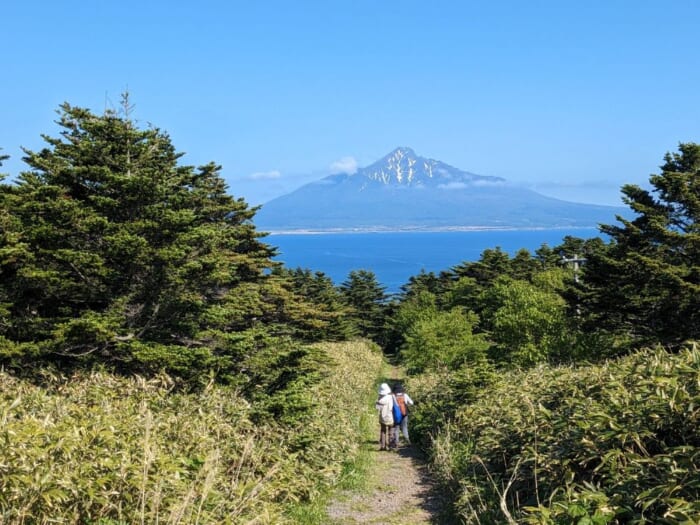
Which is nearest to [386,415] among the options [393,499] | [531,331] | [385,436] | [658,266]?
[385,436]

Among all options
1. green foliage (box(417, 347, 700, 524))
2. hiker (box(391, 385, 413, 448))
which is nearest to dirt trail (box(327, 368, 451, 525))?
green foliage (box(417, 347, 700, 524))

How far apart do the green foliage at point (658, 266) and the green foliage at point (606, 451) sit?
514 inches

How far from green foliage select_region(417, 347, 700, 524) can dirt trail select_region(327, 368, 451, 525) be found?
30.8 inches

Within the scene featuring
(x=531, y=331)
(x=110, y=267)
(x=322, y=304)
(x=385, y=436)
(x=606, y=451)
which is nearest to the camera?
(x=606, y=451)

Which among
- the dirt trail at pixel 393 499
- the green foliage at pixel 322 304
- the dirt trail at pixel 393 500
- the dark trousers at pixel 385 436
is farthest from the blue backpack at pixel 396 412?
the green foliage at pixel 322 304

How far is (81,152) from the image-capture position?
491 inches

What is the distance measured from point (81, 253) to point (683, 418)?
1044 centimetres

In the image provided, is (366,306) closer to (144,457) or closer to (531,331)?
(531,331)

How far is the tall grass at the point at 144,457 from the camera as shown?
3430 millimetres

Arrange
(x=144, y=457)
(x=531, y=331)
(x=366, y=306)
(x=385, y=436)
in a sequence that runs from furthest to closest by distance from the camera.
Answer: (x=366, y=306)
(x=531, y=331)
(x=385, y=436)
(x=144, y=457)

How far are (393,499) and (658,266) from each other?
1367 centimetres

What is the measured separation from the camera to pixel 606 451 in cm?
455

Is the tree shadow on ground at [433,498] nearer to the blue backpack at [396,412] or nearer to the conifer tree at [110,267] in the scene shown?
the blue backpack at [396,412]

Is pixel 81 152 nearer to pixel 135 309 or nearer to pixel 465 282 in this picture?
pixel 135 309
